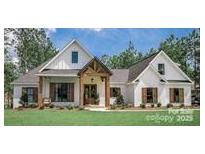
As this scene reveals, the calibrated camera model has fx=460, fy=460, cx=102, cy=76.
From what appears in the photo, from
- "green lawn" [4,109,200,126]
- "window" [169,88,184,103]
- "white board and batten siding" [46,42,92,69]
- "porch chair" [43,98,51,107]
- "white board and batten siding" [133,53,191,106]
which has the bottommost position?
Result: "green lawn" [4,109,200,126]

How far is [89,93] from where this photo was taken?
22.2 meters

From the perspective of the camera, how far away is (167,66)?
23.1 metres

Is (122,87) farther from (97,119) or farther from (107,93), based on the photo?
(97,119)

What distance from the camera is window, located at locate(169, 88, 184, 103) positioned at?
66.4ft

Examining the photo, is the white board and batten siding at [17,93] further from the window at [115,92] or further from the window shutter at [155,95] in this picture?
the window shutter at [155,95]

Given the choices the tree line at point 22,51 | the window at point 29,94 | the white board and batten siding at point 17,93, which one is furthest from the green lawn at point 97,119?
the window at point 29,94

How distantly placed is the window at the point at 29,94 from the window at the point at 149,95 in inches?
203

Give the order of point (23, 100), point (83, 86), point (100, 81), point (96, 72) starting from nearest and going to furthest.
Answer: point (23, 100) → point (96, 72) → point (100, 81) → point (83, 86)

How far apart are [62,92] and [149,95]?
4.14 m

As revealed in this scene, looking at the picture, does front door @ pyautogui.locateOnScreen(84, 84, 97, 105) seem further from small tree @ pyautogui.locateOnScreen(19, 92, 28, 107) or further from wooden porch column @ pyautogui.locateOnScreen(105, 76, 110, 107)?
small tree @ pyautogui.locateOnScreen(19, 92, 28, 107)

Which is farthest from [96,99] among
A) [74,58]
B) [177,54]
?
[177,54]

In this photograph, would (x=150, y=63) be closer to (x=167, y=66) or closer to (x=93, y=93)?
(x=167, y=66)

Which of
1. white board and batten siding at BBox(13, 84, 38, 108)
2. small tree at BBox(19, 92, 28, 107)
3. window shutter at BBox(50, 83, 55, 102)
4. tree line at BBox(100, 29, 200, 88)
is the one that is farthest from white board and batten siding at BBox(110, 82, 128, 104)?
small tree at BBox(19, 92, 28, 107)

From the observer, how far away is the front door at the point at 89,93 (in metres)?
22.0
